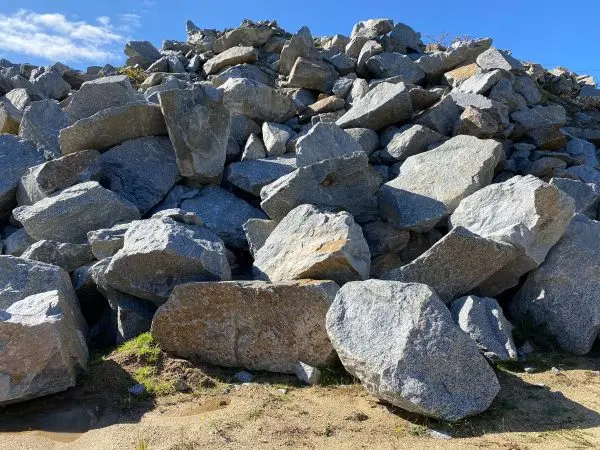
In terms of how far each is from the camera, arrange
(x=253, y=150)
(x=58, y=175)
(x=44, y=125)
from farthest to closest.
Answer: (x=44, y=125), (x=253, y=150), (x=58, y=175)

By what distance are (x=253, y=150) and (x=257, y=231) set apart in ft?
8.20

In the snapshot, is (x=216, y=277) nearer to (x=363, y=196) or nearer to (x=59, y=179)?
(x=363, y=196)

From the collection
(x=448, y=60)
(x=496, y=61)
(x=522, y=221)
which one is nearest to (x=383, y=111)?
(x=522, y=221)

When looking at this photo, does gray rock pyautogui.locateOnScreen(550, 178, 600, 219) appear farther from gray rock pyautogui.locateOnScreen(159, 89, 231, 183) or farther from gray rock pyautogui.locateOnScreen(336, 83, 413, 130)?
gray rock pyautogui.locateOnScreen(159, 89, 231, 183)

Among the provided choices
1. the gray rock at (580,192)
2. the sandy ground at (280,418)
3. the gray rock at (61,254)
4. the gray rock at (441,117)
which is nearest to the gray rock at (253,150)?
the gray rock at (441,117)

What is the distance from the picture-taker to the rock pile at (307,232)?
19.2 feet

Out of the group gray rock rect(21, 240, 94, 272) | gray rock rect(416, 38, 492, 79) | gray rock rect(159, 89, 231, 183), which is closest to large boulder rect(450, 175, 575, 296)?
gray rock rect(159, 89, 231, 183)

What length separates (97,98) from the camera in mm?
10891

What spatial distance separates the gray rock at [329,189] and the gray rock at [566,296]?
245 cm

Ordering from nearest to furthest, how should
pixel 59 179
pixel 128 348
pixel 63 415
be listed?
pixel 63 415 < pixel 128 348 < pixel 59 179

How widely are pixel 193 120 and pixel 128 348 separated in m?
4.09

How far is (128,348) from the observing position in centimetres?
695

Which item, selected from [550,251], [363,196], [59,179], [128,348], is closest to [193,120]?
[59,179]

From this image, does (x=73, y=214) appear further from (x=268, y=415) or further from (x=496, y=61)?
(x=496, y=61)
